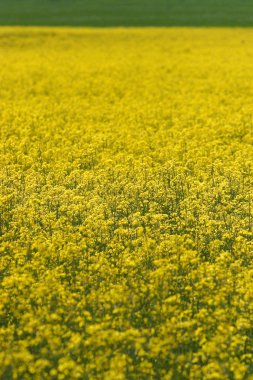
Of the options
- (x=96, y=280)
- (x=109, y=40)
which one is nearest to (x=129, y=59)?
(x=109, y=40)

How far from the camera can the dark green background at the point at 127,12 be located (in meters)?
52.9

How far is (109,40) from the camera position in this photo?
42719 millimetres

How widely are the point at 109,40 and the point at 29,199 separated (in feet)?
107

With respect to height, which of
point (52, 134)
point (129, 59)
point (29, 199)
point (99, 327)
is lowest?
point (99, 327)

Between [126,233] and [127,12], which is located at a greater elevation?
[127,12]

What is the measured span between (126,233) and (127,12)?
52.5m

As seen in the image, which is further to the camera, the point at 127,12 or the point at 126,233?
the point at 127,12

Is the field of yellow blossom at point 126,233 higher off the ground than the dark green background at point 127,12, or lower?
lower

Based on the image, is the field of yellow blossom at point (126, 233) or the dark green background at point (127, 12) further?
the dark green background at point (127, 12)

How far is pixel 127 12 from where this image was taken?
58969 mm

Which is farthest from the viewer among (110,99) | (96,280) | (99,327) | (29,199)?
(110,99)

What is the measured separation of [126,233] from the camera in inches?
433

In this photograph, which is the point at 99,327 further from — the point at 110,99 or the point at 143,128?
the point at 110,99

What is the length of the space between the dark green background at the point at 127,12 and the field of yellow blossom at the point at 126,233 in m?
30.3
